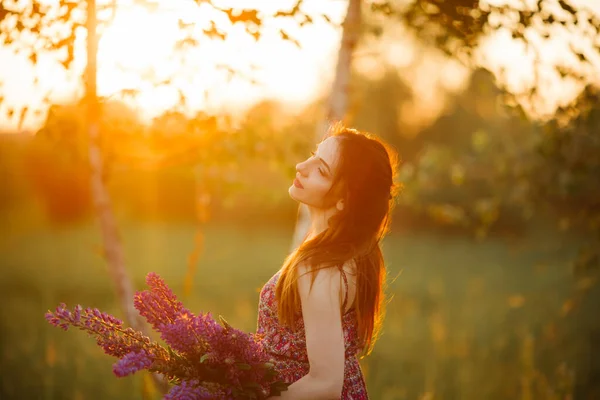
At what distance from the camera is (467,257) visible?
1939cm

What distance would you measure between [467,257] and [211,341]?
18.3 metres

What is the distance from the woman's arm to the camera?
205 centimetres

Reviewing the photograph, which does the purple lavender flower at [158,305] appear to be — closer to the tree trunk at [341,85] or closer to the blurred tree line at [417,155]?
the blurred tree line at [417,155]

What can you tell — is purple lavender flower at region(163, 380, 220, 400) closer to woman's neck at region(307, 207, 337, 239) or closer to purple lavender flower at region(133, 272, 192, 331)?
purple lavender flower at region(133, 272, 192, 331)

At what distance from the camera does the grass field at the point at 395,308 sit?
240 inches

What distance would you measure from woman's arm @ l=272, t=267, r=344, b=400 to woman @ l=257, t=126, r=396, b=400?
0.12 feet

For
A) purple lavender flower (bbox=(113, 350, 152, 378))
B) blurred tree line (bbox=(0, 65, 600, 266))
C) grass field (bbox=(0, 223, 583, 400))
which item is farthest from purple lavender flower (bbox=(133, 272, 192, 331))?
grass field (bbox=(0, 223, 583, 400))

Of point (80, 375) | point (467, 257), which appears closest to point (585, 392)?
point (80, 375)

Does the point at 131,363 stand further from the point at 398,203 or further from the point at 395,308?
the point at 395,308

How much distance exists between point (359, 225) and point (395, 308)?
8803 millimetres

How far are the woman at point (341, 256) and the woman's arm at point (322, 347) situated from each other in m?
0.04

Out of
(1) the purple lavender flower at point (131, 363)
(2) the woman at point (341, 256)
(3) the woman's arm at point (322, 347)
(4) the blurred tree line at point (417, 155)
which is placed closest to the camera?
(1) the purple lavender flower at point (131, 363)

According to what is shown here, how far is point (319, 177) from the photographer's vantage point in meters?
2.37

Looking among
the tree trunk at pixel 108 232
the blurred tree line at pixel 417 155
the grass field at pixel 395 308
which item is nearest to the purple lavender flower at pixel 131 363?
the blurred tree line at pixel 417 155
